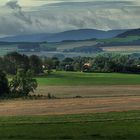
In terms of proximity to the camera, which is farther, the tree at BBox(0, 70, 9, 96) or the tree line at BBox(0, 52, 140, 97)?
the tree line at BBox(0, 52, 140, 97)

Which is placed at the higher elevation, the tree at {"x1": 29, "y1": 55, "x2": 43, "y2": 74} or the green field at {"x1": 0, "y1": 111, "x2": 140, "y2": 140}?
the tree at {"x1": 29, "y1": 55, "x2": 43, "y2": 74}

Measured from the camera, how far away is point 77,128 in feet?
112

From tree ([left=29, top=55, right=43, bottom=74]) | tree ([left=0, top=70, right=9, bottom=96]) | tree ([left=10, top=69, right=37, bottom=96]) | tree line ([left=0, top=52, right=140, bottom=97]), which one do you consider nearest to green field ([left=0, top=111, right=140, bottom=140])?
tree ([left=0, top=70, right=9, bottom=96])

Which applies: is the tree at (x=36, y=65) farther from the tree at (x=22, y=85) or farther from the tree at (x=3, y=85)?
the tree at (x=3, y=85)

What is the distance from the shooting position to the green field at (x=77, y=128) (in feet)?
97.3

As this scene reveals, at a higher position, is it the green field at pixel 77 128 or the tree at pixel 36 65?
the tree at pixel 36 65

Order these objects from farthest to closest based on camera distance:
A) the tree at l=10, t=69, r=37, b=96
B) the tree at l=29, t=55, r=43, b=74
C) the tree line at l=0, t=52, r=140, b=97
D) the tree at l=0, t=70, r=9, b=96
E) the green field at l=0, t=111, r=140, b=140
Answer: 1. the tree at l=29, t=55, r=43, b=74
2. the tree at l=10, t=69, r=37, b=96
3. the tree line at l=0, t=52, r=140, b=97
4. the tree at l=0, t=70, r=9, b=96
5. the green field at l=0, t=111, r=140, b=140

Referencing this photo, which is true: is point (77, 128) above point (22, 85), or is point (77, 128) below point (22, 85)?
above

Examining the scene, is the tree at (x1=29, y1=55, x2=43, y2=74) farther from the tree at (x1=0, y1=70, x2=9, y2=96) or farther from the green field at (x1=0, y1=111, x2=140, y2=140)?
the green field at (x1=0, y1=111, x2=140, y2=140)

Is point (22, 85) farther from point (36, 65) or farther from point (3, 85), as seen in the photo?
point (36, 65)

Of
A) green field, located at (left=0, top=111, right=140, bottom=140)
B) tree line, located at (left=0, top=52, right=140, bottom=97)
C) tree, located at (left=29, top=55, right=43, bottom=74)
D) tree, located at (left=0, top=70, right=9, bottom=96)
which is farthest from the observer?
tree, located at (left=29, top=55, right=43, bottom=74)

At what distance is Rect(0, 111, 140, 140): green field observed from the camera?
2966cm

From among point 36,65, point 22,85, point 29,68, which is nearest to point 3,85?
point 22,85

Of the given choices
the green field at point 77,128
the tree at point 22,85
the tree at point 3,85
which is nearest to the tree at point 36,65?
the tree at point 22,85
